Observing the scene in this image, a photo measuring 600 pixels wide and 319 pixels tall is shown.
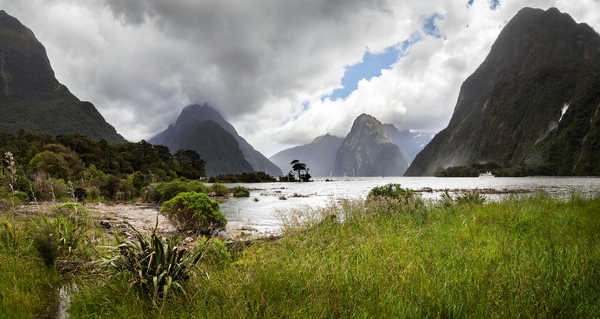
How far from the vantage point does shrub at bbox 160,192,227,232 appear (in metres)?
11.1

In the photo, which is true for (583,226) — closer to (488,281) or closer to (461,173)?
(488,281)

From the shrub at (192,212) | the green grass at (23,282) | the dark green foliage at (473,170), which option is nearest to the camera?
the green grass at (23,282)

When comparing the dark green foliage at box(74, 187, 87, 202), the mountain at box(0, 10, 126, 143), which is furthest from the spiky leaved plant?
the mountain at box(0, 10, 126, 143)

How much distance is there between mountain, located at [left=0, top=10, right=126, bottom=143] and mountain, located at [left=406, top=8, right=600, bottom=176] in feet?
614

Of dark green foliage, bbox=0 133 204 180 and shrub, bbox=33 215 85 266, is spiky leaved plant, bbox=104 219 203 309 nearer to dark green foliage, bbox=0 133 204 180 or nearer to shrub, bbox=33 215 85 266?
shrub, bbox=33 215 85 266

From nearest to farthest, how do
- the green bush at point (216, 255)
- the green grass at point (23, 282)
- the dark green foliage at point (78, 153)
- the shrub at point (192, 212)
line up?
the green grass at point (23, 282) → the green bush at point (216, 255) → the shrub at point (192, 212) → the dark green foliage at point (78, 153)

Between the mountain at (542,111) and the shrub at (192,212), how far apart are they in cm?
11765

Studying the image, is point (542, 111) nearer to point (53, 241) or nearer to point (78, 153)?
point (53, 241)

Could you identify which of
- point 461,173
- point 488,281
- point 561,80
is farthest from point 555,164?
point 488,281

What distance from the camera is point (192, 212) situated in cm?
1111

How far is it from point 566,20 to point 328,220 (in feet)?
939

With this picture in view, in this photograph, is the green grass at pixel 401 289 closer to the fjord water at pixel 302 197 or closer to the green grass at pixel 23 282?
the green grass at pixel 23 282

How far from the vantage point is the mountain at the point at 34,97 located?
101250 millimetres

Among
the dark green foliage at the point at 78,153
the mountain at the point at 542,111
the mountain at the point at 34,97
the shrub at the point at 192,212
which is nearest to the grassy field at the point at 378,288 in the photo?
the shrub at the point at 192,212
